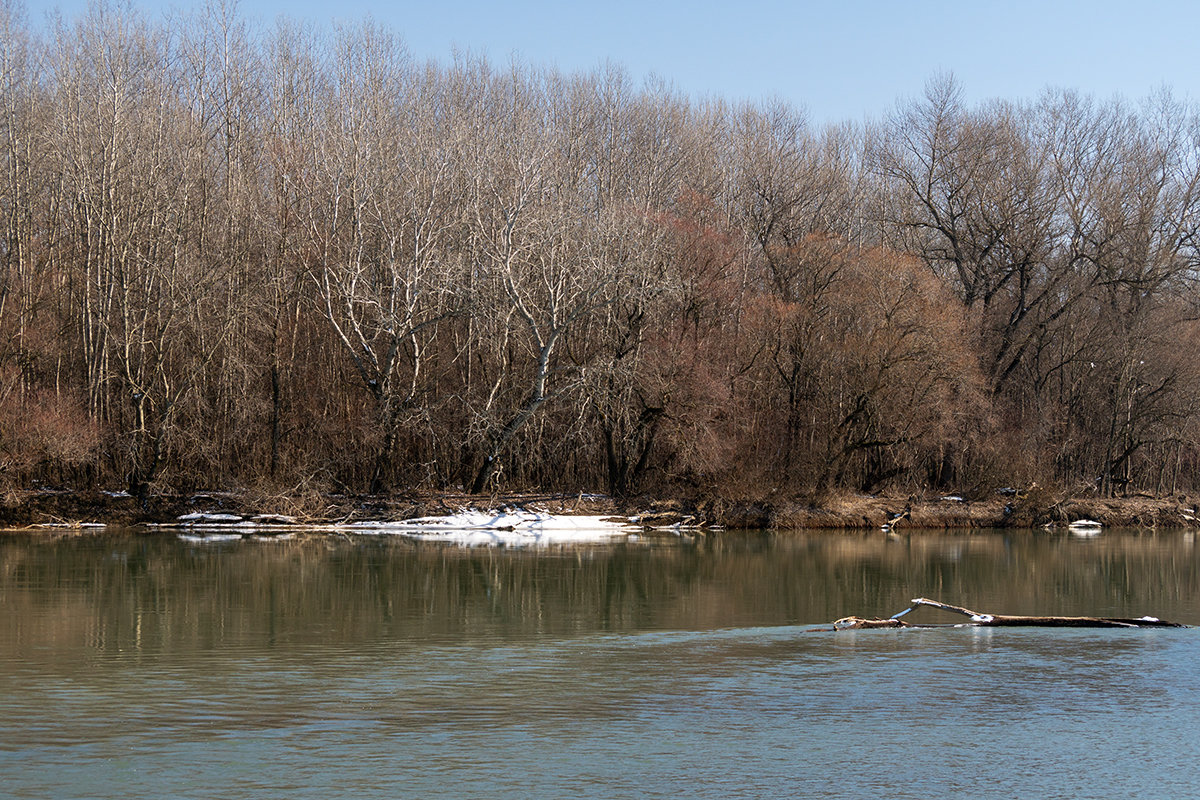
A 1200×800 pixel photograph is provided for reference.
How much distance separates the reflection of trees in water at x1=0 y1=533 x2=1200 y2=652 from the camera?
58.1 feet

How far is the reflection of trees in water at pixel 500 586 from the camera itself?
17.7 m

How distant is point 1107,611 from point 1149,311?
99.9ft

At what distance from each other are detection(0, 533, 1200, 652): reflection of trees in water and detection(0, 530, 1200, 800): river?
0.41 feet

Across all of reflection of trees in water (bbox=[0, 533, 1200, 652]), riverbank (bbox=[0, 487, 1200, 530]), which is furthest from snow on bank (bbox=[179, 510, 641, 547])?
reflection of trees in water (bbox=[0, 533, 1200, 652])

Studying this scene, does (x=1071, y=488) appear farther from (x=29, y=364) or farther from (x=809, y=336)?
(x=29, y=364)

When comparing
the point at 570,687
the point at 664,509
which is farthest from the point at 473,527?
the point at 570,687

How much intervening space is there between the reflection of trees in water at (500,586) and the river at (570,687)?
126 millimetres

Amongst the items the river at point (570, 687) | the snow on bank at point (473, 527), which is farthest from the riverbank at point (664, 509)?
the river at point (570, 687)

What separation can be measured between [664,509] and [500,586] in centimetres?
1666

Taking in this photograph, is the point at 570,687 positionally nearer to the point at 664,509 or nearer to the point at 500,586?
the point at 500,586

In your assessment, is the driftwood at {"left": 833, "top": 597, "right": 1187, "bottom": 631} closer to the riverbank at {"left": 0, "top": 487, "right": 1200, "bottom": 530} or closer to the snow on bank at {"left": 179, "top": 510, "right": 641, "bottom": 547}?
the snow on bank at {"left": 179, "top": 510, "right": 641, "bottom": 547}

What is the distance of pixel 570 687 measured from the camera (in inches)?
529

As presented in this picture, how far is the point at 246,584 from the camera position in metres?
22.5

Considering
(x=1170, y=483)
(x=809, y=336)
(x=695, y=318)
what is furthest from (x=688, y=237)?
(x=1170, y=483)
